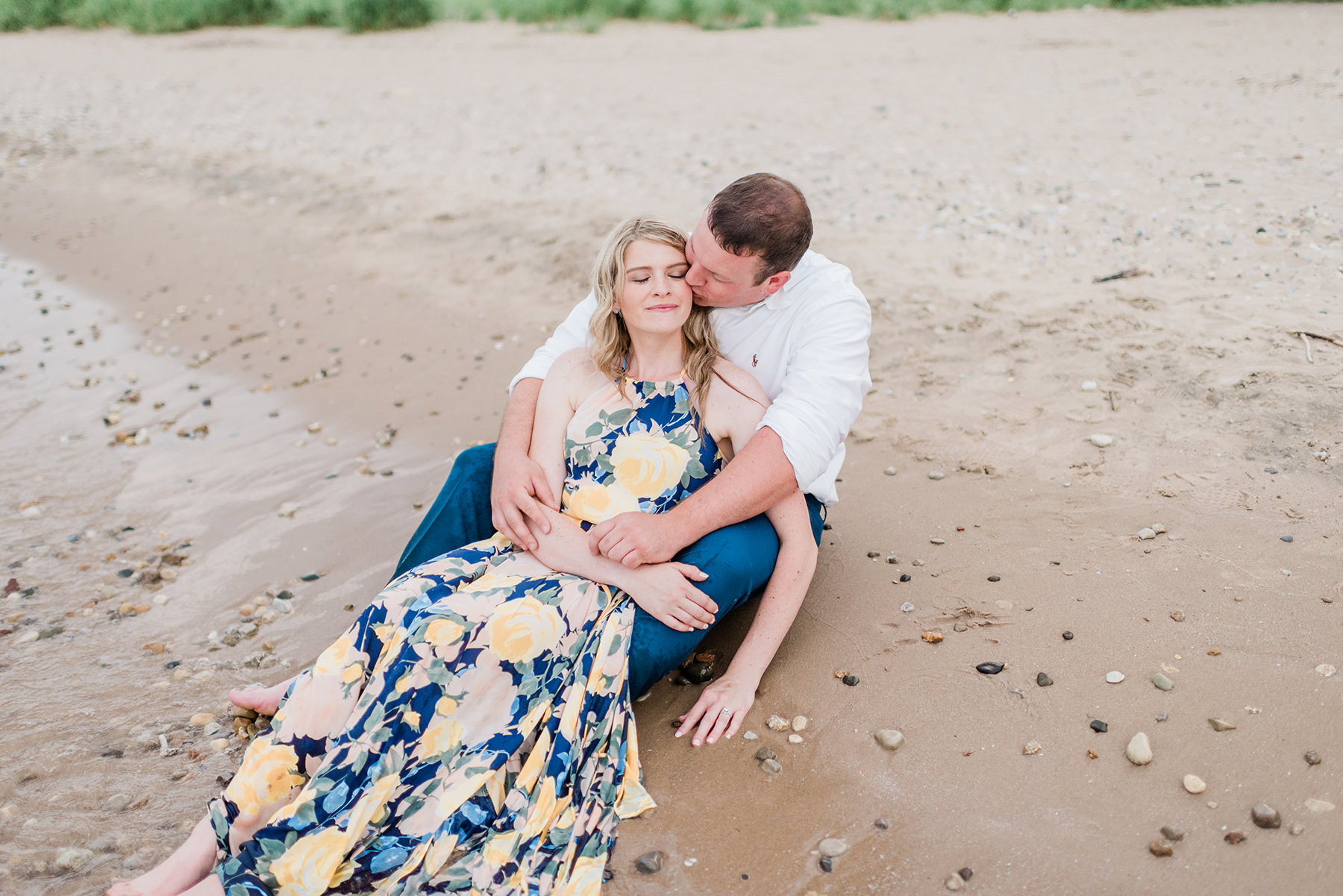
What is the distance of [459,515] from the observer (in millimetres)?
3881

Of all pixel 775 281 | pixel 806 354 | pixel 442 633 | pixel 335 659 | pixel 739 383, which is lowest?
pixel 335 659

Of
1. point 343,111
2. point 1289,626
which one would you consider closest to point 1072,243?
point 1289,626

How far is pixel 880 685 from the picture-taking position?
3.64 m

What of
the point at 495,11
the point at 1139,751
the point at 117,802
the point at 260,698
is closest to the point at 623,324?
the point at 260,698

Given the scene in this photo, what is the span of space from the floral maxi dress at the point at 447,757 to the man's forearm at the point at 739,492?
0.41 meters

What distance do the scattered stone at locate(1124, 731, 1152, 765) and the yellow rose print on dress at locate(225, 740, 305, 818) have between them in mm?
2589

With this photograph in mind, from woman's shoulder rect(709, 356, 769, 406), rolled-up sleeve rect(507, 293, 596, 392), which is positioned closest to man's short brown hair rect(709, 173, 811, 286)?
woman's shoulder rect(709, 356, 769, 406)

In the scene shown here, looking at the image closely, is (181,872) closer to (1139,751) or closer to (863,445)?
(1139,751)

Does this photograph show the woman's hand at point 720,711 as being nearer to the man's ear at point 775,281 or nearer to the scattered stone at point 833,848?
the scattered stone at point 833,848

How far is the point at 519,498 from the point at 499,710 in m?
0.81

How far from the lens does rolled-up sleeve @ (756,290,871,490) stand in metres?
3.53

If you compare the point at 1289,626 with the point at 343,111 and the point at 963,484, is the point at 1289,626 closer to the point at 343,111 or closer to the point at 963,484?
the point at 963,484

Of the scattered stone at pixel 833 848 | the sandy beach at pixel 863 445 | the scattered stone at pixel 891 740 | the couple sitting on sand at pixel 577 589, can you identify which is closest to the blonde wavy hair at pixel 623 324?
the couple sitting on sand at pixel 577 589

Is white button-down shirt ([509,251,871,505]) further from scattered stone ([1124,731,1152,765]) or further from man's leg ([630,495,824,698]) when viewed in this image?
scattered stone ([1124,731,1152,765])
